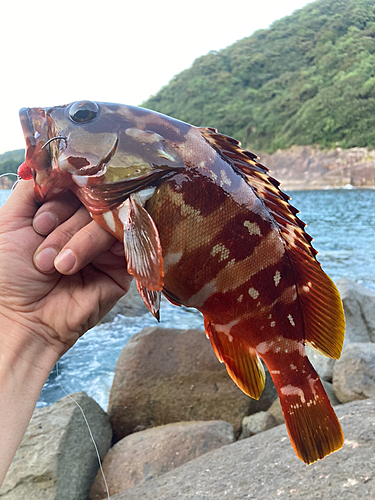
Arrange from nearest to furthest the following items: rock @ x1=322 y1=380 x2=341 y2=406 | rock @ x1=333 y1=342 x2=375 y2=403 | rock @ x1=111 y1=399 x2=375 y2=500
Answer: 1. rock @ x1=111 y1=399 x2=375 y2=500
2. rock @ x1=333 y1=342 x2=375 y2=403
3. rock @ x1=322 y1=380 x2=341 y2=406

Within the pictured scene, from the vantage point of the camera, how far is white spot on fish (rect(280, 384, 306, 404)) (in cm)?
167

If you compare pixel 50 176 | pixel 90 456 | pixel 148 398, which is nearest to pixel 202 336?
pixel 148 398

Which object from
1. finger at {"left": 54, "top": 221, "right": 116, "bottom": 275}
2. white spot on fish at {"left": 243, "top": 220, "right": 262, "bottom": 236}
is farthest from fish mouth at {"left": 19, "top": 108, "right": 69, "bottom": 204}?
white spot on fish at {"left": 243, "top": 220, "right": 262, "bottom": 236}

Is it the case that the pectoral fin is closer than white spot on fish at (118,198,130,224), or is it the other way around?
the pectoral fin

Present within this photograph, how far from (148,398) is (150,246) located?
4.28 metres

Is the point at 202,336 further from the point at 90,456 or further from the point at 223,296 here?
the point at 223,296

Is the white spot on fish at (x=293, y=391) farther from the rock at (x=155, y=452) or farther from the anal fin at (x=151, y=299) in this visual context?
the rock at (x=155, y=452)

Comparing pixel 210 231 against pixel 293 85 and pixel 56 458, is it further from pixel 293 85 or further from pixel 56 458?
pixel 293 85

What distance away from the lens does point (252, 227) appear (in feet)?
5.06

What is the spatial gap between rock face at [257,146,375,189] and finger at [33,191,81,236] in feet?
201

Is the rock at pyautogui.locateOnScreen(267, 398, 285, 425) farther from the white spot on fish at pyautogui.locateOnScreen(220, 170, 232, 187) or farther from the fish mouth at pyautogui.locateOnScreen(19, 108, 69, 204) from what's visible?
the fish mouth at pyautogui.locateOnScreen(19, 108, 69, 204)

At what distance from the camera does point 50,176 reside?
5.15 feet

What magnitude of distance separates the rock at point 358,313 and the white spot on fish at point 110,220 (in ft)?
19.8

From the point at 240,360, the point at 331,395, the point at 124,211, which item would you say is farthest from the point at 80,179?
the point at 331,395
